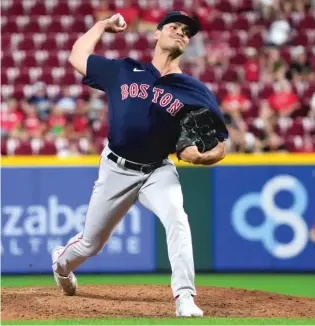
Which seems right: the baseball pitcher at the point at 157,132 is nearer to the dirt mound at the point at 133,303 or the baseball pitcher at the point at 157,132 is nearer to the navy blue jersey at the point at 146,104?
the navy blue jersey at the point at 146,104

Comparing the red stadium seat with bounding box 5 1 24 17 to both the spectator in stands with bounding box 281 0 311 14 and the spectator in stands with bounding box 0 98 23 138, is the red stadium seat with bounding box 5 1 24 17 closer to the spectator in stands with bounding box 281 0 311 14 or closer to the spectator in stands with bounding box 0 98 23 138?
the spectator in stands with bounding box 0 98 23 138

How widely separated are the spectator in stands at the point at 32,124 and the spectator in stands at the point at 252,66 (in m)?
2.99

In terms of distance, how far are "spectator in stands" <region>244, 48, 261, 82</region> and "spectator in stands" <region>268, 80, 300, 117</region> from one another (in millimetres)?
687

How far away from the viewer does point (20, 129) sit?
11883mm

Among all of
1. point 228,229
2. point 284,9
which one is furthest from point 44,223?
point 284,9

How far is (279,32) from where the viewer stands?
547 inches

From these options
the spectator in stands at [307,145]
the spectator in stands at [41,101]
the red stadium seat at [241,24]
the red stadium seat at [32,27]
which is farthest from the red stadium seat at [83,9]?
the spectator in stands at [307,145]

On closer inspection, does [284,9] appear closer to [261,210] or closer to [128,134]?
[261,210]

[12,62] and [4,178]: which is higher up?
[12,62]

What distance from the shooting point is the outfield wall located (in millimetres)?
9156

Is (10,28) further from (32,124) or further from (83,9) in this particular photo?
(32,124)

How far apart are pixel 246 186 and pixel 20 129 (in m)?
3.72

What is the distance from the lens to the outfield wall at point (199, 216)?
30.0 ft

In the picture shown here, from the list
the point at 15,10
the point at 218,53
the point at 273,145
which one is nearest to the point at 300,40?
the point at 218,53
